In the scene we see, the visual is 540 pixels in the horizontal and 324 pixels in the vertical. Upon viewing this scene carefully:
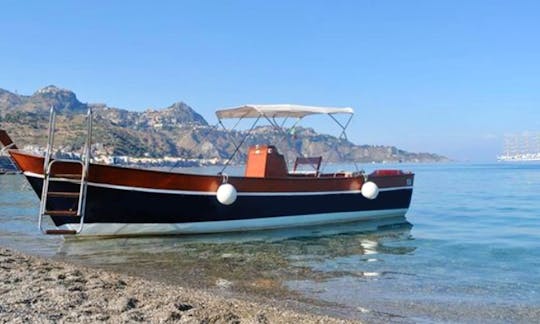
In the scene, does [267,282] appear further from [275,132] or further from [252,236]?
[275,132]

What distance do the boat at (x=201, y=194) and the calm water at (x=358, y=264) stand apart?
458 mm

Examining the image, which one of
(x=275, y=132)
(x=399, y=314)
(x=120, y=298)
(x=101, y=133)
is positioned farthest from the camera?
(x=101, y=133)

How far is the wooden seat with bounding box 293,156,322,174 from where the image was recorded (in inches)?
728

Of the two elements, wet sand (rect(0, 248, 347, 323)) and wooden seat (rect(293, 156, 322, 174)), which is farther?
wooden seat (rect(293, 156, 322, 174))

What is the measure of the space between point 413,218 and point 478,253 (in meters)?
8.66

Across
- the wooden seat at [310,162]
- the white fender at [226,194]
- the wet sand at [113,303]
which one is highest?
the wooden seat at [310,162]

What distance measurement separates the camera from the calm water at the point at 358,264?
7.52 metres

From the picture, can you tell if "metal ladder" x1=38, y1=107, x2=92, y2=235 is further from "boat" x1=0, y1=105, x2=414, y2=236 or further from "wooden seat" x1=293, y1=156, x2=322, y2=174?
"wooden seat" x1=293, y1=156, x2=322, y2=174

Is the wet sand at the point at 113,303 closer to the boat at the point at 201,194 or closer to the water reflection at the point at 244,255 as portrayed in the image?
the water reflection at the point at 244,255

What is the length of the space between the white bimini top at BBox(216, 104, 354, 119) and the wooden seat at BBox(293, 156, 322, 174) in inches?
65.1

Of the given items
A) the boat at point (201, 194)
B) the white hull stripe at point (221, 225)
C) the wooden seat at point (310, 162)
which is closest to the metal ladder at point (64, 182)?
the boat at point (201, 194)

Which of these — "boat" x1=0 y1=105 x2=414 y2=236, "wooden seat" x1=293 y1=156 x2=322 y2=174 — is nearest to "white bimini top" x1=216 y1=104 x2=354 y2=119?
"boat" x1=0 y1=105 x2=414 y2=236

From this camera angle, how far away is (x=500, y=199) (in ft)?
95.7

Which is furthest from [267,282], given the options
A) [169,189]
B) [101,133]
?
[101,133]
